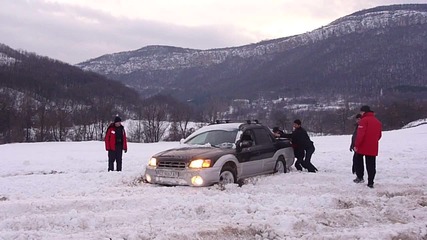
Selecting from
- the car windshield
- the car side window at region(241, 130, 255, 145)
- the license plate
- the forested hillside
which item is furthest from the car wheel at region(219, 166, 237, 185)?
the forested hillside

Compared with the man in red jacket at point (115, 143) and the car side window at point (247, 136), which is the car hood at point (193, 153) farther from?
the man in red jacket at point (115, 143)

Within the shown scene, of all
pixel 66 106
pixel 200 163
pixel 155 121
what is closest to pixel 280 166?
pixel 200 163

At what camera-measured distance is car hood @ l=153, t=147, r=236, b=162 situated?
30.6 ft

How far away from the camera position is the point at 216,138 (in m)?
10.9

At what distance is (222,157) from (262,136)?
2.43m

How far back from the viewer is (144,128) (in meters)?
94.3

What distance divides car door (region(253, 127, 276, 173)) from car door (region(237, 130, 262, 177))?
3.8 inches

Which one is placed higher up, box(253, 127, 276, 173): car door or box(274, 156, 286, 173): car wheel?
box(253, 127, 276, 173): car door

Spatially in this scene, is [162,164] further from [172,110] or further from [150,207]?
[172,110]

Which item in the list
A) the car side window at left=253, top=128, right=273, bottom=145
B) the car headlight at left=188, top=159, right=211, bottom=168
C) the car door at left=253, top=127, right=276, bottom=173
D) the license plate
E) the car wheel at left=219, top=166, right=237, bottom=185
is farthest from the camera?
the car side window at left=253, top=128, right=273, bottom=145

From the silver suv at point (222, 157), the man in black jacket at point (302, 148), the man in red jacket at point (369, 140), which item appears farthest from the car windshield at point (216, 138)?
the man in red jacket at point (369, 140)

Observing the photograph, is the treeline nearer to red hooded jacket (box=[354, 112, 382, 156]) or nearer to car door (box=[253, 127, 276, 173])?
car door (box=[253, 127, 276, 173])

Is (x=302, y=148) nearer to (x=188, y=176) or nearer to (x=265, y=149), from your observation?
(x=265, y=149)

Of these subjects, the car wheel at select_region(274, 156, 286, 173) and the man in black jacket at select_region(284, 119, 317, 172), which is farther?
the man in black jacket at select_region(284, 119, 317, 172)
